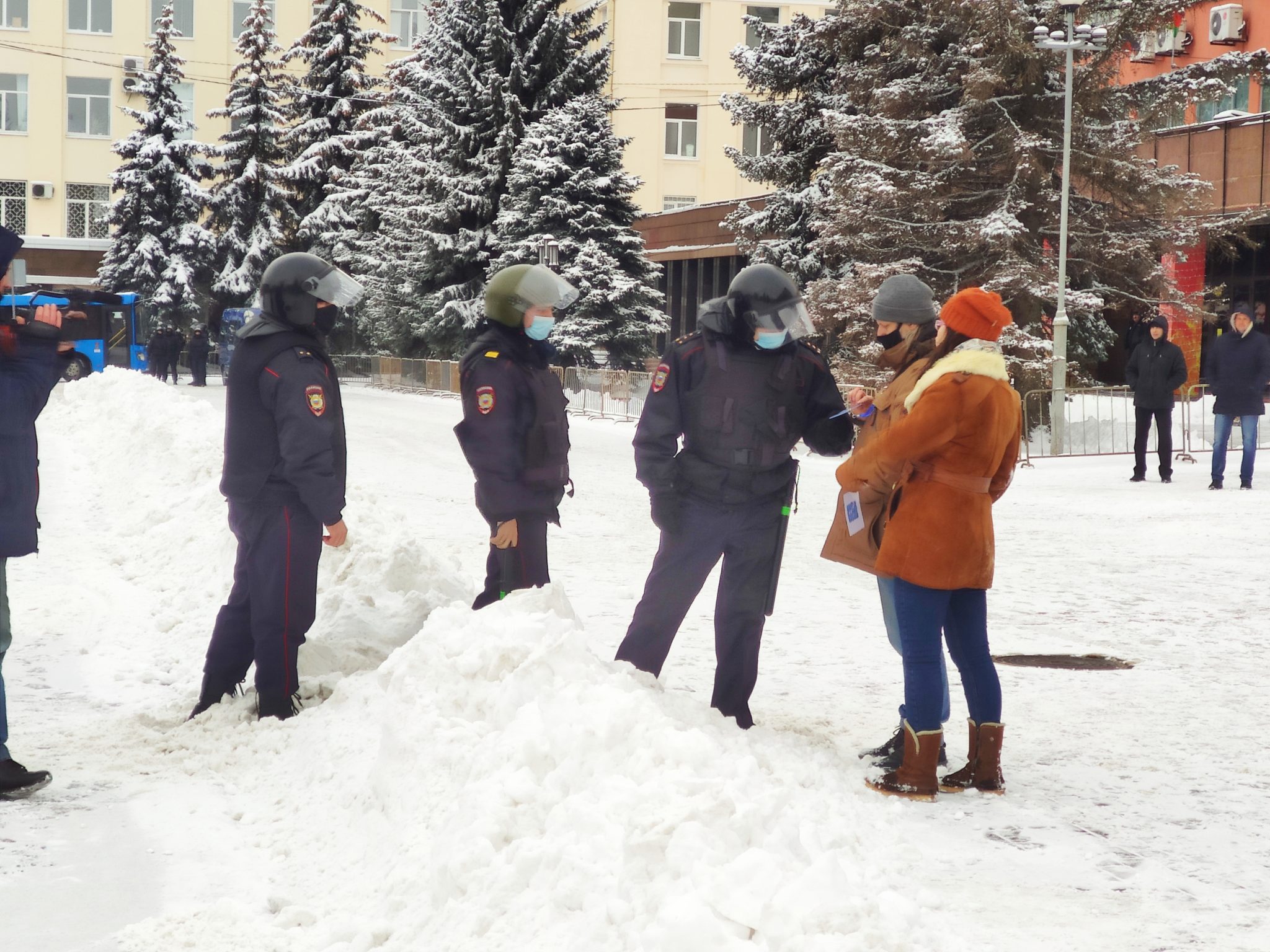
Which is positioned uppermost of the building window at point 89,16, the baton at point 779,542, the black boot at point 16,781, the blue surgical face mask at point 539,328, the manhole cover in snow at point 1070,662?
the building window at point 89,16

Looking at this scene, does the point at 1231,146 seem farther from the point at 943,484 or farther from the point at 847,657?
the point at 943,484

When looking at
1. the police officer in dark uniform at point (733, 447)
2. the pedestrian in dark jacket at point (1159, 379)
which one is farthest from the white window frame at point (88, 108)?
the police officer in dark uniform at point (733, 447)

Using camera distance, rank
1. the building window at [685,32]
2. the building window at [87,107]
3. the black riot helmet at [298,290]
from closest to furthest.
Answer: the black riot helmet at [298,290] < the building window at [685,32] < the building window at [87,107]

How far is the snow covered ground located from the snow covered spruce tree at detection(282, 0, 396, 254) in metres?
41.3

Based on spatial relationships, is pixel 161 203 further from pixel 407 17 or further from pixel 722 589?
pixel 722 589

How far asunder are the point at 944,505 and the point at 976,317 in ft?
2.21

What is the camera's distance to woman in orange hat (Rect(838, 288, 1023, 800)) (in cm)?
487

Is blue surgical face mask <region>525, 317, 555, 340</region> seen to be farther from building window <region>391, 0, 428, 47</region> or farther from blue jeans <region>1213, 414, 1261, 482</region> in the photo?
building window <region>391, 0, 428, 47</region>

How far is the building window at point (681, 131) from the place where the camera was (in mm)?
53750

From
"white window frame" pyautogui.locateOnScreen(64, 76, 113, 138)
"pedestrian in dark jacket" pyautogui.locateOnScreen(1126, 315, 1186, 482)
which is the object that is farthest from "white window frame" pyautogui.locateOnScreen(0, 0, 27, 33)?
"pedestrian in dark jacket" pyautogui.locateOnScreen(1126, 315, 1186, 482)

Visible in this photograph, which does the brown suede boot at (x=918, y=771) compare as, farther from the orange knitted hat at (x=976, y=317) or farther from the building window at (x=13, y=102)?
the building window at (x=13, y=102)

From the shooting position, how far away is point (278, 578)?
5.69 meters

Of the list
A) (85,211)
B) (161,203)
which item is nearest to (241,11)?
(85,211)

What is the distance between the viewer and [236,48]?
47719 mm
